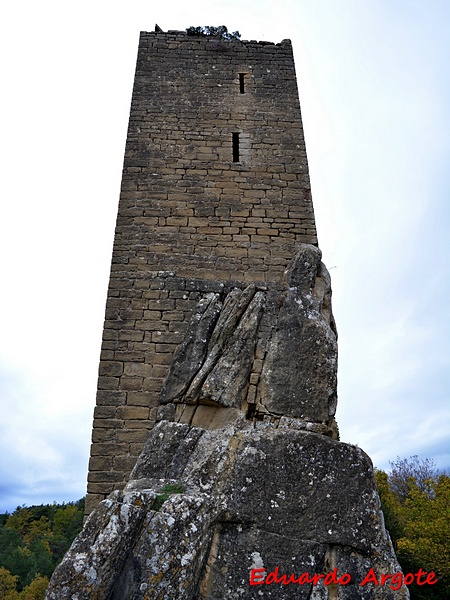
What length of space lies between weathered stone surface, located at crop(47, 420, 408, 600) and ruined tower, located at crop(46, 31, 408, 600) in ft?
0.04

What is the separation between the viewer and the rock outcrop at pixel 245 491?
3596 mm

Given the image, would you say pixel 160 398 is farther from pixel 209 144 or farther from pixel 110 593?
pixel 209 144

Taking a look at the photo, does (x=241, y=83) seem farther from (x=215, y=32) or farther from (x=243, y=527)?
(x=243, y=527)

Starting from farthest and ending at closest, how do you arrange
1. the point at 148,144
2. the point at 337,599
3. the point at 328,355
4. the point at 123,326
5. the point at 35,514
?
the point at 35,514 < the point at 148,144 < the point at 123,326 < the point at 328,355 < the point at 337,599

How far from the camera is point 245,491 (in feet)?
13.5

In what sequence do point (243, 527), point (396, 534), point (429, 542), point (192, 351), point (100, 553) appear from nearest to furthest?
point (100, 553) < point (243, 527) < point (192, 351) < point (429, 542) < point (396, 534)

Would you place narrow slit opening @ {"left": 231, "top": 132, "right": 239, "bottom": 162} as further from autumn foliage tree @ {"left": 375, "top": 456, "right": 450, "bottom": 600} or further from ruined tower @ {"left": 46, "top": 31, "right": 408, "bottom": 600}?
autumn foliage tree @ {"left": 375, "top": 456, "right": 450, "bottom": 600}

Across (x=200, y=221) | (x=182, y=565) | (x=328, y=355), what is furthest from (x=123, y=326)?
(x=182, y=565)

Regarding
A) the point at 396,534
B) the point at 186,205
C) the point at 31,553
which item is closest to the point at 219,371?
the point at 186,205

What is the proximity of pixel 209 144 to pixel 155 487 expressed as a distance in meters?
5.36

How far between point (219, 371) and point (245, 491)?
1.49 m

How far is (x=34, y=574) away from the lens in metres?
26.9

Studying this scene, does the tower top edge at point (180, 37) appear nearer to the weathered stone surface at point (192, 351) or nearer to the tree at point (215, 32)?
the tree at point (215, 32)

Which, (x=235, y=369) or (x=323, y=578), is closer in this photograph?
(x=323, y=578)
